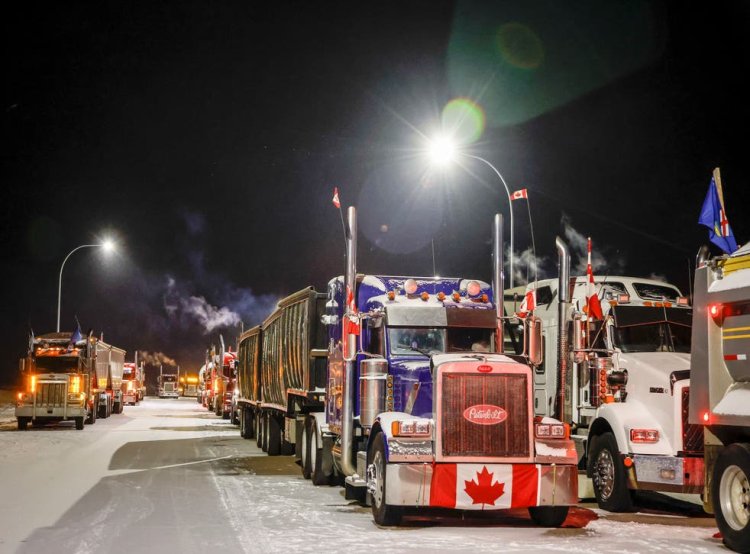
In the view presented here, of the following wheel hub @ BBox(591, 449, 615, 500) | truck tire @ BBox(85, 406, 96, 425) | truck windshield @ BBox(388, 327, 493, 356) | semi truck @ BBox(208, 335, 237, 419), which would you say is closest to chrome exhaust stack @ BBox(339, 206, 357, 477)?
truck windshield @ BBox(388, 327, 493, 356)

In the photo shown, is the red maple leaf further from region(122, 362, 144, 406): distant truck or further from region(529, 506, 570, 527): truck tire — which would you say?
region(122, 362, 144, 406): distant truck

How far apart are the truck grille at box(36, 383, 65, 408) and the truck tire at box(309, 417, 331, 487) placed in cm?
1832

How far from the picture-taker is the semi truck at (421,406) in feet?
34.7

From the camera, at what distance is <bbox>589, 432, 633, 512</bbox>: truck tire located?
1240 cm

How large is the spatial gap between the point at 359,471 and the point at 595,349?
4.01m

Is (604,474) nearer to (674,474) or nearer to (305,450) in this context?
(674,474)

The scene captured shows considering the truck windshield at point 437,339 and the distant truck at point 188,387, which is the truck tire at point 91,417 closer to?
the truck windshield at point 437,339

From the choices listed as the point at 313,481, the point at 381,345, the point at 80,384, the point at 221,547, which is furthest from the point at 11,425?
the point at 221,547

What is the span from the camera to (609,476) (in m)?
12.8

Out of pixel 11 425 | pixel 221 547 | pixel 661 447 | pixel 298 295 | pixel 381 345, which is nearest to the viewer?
pixel 221 547

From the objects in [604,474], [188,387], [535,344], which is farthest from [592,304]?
[188,387]

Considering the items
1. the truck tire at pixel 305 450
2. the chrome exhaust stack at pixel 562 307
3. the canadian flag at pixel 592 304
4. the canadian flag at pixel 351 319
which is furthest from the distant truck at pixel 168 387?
the chrome exhaust stack at pixel 562 307

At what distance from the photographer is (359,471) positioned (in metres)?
12.2

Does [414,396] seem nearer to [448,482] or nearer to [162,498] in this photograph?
[448,482]
